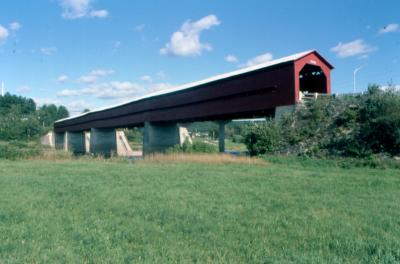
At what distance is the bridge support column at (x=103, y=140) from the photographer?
52.4 metres

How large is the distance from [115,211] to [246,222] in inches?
85.3

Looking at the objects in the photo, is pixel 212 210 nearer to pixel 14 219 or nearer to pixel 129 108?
pixel 14 219

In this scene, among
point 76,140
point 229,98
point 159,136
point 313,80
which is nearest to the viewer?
point 313,80

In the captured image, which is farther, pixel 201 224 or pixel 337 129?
pixel 337 129

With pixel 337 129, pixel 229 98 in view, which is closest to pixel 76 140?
pixel 229 98

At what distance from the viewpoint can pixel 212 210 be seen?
222 inches

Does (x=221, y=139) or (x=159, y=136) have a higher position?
(x=159, y=136)

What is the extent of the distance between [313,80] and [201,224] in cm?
2273

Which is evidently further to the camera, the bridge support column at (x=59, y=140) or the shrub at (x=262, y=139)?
the bridge support column at (x=59, y=140)

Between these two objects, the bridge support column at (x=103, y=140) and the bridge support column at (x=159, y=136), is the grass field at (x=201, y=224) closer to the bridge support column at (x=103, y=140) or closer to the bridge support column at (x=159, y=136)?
the bridge support column at (x=159, y=136)

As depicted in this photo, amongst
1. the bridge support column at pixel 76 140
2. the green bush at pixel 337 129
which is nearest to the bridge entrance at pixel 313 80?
the green bush at pixel 337 129

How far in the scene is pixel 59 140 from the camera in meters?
73.4

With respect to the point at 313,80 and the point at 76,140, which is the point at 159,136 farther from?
the point at 76,140

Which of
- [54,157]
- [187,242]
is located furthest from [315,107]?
[187,242]
